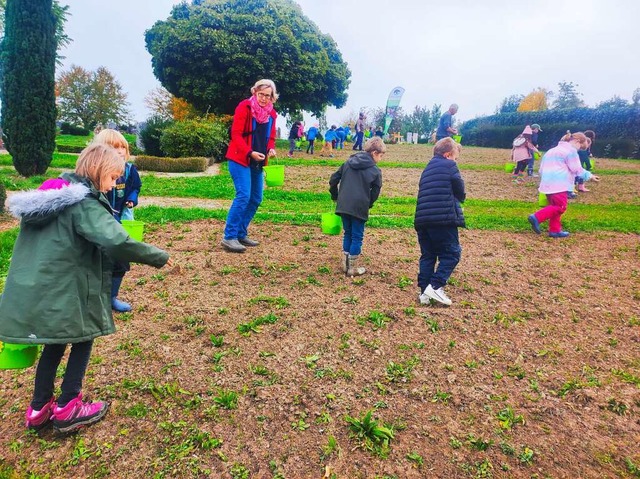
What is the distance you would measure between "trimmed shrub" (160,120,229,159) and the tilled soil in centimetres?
1253

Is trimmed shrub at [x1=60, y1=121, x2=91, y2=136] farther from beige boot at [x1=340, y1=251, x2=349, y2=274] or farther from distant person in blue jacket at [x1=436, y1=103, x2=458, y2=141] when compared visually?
beige boot at [x1=340, y1=251, x2=349, y2=274]

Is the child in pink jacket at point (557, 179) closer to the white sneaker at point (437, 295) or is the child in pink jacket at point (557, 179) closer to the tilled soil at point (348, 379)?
the tilled soil at point (348, 379)

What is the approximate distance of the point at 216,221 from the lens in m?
7.15

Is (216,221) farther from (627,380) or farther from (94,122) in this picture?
(94,122)

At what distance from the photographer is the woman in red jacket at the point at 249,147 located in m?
4.96

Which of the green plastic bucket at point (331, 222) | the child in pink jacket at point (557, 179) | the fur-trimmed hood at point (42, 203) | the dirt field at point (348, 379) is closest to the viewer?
the fur-trimmed hood at point (42, 203)

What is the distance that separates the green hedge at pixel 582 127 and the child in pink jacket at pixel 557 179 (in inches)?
839

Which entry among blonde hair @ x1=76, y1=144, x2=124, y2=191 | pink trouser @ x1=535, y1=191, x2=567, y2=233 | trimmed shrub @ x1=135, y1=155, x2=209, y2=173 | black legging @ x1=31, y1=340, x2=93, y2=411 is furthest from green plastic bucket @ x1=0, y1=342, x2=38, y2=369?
trimmed shrub @ x1=135, y1=155, x2=209, y2=173

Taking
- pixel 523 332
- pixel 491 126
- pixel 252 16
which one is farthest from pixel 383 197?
pixel 491 126

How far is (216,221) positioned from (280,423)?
16.7 feet

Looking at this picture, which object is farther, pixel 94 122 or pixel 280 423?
pixel 94 122

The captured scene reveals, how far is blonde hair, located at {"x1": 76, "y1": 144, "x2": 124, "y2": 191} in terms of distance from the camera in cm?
231

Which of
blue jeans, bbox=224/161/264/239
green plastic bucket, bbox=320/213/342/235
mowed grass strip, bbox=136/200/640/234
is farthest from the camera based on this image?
mowed grass strip, bbox=136/200/640/234

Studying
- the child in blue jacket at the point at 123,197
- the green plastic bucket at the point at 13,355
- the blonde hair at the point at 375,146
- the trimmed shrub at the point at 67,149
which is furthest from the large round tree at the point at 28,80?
the green plastic bucket at the point at 13,355
